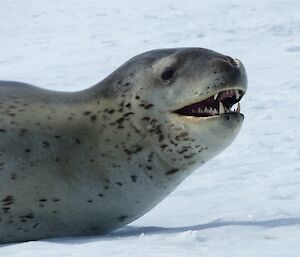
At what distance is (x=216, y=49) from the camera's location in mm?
10945

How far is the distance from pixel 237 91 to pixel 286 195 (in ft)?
2.76

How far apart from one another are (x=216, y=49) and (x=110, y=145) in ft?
25.0

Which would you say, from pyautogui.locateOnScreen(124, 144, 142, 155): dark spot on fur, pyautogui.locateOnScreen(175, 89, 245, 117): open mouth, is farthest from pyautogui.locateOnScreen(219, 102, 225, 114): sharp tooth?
pyautogui.locateOnScreen(124, 144, 142, 155): dark spot on fur

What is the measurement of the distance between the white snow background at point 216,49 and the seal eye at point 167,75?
0.58m

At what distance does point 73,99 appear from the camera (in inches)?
142

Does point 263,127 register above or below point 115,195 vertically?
above

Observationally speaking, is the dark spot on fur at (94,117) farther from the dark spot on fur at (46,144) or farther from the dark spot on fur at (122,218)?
the dark spot on fur at (122,218)

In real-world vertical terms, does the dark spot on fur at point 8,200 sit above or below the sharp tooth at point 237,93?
below

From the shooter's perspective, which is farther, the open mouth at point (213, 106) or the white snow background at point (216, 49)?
the open mouth at point (213, 106)

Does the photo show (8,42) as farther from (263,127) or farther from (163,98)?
(163,98)

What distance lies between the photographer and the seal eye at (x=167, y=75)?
11.3 feet

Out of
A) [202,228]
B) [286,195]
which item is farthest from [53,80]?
[202,228]

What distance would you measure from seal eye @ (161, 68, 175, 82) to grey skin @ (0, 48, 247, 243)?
0.06 ft

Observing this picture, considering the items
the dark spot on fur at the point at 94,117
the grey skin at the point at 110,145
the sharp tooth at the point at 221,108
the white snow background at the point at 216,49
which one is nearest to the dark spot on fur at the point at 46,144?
the grey skin at the point at 110,145
